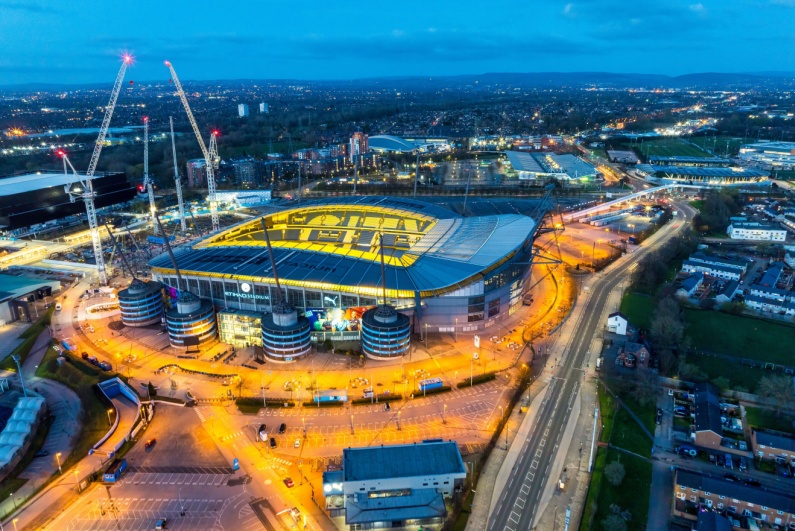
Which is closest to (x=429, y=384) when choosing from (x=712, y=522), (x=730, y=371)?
(x=712, y=522)

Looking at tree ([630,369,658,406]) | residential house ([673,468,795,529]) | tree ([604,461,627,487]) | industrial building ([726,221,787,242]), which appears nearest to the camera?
residential house ([673,468,795,529])

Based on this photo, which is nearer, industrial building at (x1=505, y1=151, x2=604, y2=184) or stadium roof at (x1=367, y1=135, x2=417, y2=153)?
industrial building at (x1=505, y1=151, x2=604, y2=184)

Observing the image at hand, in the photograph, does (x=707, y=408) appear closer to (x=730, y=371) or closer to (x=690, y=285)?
(x=730, y=371)

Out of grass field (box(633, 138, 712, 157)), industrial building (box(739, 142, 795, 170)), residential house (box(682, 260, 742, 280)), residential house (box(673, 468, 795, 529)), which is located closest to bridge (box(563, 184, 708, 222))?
residential house (box(682, 260, 742, 280))

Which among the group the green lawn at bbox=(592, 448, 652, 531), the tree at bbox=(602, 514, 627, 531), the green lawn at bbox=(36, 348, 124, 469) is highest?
the tree at bbox=(602, 514, 627, 531)

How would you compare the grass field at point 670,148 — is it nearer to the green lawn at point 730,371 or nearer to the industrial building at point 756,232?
the industrial building at point 756,232

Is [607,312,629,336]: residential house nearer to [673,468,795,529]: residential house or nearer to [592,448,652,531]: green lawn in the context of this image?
[592,448,652,531]: green lawn
